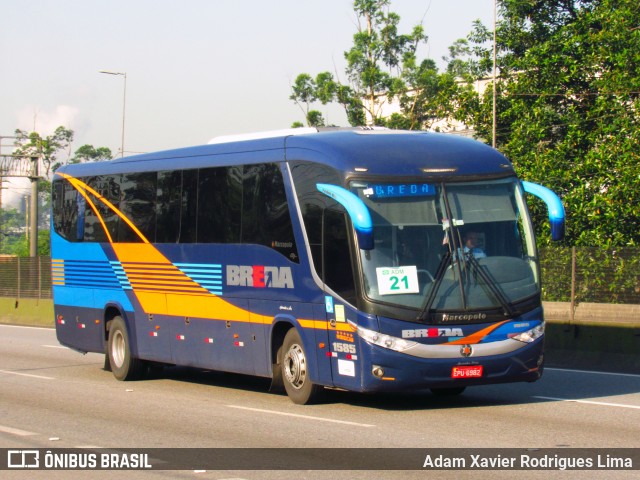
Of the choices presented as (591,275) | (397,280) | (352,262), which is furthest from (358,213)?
(591,275)

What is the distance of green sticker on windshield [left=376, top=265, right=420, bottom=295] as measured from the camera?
499 inches

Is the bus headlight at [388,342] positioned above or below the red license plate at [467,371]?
above

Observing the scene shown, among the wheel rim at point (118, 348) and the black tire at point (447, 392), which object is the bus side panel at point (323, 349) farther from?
the wheel rim at point (118, 348)

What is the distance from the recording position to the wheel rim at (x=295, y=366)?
14.0 m

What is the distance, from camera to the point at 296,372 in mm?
14180

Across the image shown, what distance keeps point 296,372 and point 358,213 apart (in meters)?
2.81

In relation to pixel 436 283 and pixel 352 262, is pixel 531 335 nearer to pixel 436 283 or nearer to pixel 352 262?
pixel 436 283

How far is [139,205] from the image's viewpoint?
1817 centimetres

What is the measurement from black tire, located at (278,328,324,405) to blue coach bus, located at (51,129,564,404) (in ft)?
0.09

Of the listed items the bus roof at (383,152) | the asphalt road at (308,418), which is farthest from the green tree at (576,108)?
the bus roof at (383,152)

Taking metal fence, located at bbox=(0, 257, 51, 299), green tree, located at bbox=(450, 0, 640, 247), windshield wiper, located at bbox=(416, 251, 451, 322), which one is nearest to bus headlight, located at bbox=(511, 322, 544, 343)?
windshield wiper, located at bbox=(416, 251, 451, 322)

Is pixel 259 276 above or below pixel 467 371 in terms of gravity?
above

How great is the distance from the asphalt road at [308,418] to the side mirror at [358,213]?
6.63 ft

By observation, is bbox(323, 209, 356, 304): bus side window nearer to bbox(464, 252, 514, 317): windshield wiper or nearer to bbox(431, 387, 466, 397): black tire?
bbox(464, 252, 514, 317): windshield wiper
